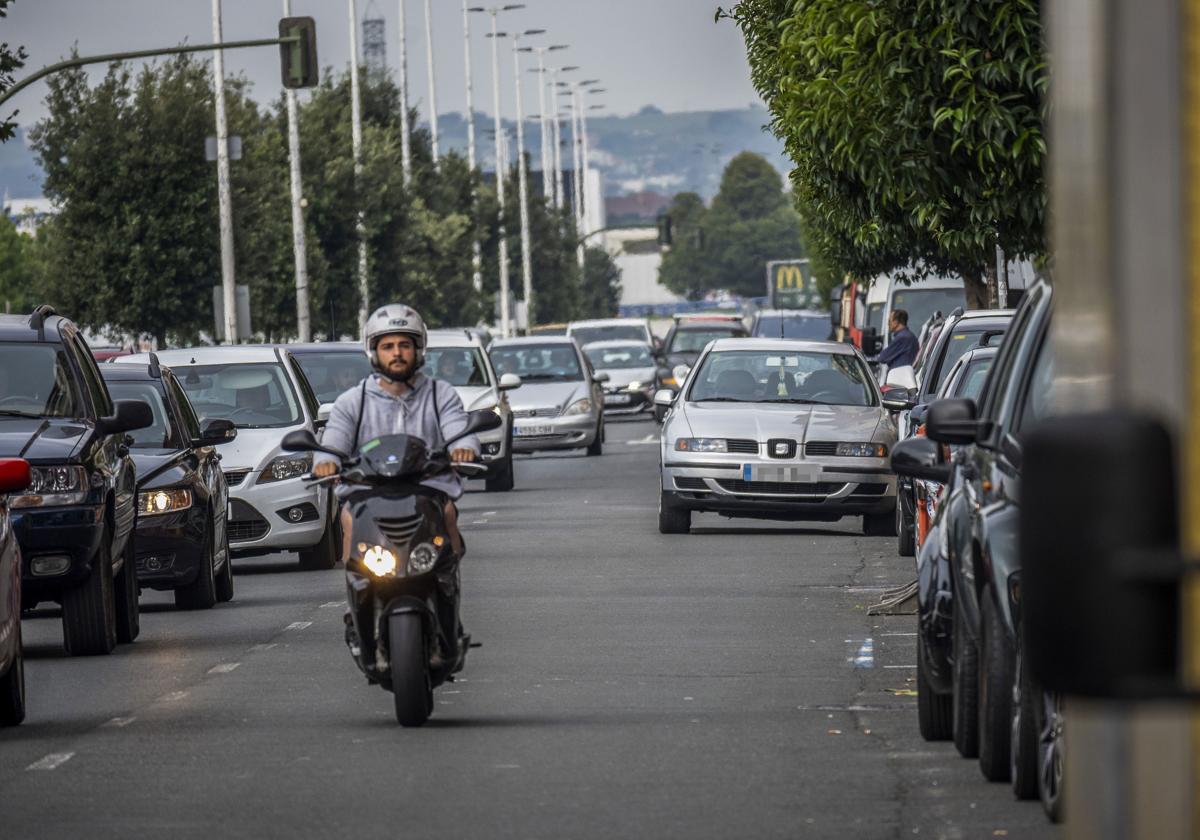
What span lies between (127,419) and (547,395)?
2405 cm

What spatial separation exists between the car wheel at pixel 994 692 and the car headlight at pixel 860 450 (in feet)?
42.1

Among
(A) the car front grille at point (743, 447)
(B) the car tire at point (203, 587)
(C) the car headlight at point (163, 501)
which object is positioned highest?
(C) the car headlight at point (163, 501)

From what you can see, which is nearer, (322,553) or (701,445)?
(322,553)

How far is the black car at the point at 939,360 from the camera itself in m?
19.8

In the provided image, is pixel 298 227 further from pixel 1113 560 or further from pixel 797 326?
pixel 1113 560

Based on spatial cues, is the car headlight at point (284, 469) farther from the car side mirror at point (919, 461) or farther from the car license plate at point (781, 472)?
the car side mirror at point (919, 461)

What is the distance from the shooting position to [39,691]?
1239 centimetres

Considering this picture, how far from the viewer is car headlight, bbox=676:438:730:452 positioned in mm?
21719

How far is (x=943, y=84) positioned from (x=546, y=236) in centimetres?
10656

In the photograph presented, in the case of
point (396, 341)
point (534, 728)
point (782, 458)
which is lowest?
point (534, 728)

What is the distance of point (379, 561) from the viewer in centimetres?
1035

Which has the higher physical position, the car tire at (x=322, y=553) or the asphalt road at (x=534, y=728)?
the asphalt road at (x=534, y=728)

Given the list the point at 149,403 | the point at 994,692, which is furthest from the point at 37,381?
the point at 994,692

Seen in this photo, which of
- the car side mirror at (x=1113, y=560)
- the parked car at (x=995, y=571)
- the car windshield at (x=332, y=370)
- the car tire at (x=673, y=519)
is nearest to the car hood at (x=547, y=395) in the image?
the car windshield at (x=332, y=370)
